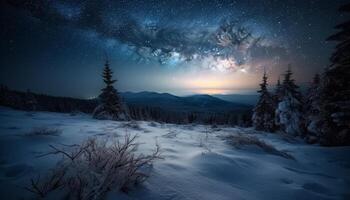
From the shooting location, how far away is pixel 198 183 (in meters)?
2.09

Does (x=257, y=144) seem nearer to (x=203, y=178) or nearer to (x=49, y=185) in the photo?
(x=203, y=178)

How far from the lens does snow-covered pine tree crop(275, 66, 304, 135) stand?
22.2 metres

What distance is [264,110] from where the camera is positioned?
2688cm

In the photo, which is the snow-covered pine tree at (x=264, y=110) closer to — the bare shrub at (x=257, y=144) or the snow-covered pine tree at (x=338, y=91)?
the snow-covered pine tree at (x=338, y=91)

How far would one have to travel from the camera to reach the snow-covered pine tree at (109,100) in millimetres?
19922

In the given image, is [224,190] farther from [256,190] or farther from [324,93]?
[324,93]

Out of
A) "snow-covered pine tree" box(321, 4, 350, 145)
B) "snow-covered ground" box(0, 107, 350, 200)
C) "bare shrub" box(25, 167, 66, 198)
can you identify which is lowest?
"snow-covered ground" box(0, 107, 350, 200)

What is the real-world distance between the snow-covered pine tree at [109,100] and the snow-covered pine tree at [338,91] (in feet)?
62.1

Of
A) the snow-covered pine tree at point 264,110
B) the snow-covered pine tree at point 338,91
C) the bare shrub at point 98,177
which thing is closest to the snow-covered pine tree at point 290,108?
the snow-covered pine tree at point 264,110

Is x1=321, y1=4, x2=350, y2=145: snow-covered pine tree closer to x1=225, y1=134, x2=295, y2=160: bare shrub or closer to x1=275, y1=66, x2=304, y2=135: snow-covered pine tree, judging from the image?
x1=225, y1=134, x2=295, y2=160: bare shrub

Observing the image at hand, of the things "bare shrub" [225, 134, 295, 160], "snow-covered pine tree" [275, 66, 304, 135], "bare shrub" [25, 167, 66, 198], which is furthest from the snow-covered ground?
"snow-covered pine tree" [275, 66, 304, 135]

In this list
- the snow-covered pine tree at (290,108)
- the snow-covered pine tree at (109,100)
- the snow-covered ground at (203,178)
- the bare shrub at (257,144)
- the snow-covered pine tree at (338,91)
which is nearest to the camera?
the snow-covered ground at (203,178)

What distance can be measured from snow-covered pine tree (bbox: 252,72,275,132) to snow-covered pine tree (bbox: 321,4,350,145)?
1436 cm

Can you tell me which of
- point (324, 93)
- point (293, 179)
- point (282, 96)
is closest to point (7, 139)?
point (293, 179)
